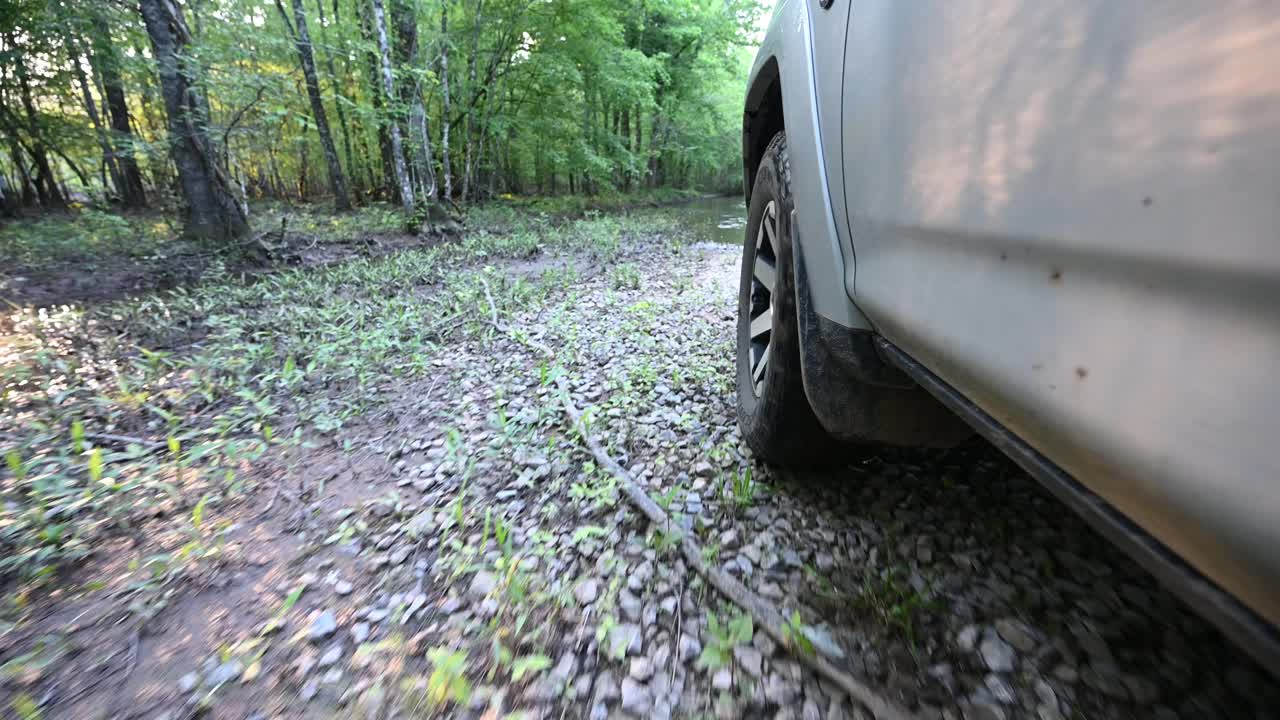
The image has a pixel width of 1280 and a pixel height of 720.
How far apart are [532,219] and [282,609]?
41.6 feet

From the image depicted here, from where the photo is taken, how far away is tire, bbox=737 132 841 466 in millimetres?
1840

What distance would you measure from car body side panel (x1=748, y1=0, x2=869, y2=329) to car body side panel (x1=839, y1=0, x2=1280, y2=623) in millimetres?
383

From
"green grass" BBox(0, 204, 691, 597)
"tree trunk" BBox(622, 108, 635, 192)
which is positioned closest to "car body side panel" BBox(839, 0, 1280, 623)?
"green grass" BBox(0, 204, 691, 597)

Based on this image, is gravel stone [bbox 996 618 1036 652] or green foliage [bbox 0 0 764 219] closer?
gravel stone [bbox 996 618 1036 652]

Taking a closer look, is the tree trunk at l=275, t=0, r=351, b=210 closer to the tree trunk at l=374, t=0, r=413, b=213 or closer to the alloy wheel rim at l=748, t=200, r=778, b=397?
the tree trunk at l=374, t=0, r=413, b=213

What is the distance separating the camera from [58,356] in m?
3.88

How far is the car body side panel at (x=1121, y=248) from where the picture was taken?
47 centimetres

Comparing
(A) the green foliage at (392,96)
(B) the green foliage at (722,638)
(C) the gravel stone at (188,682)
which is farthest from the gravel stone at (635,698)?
(A) the green foliage at (392,96)

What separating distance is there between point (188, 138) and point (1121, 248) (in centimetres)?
907

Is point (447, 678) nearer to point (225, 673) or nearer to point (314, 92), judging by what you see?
point (225, 673)

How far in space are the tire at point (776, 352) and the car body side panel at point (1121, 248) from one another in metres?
0.83

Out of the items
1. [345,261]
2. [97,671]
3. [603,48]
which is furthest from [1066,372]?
[603,48]

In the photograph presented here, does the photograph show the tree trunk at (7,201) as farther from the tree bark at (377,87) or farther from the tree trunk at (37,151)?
the tree bark at (377,87)

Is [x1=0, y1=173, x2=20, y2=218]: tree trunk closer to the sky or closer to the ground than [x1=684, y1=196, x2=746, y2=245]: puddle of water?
closer to the sky
